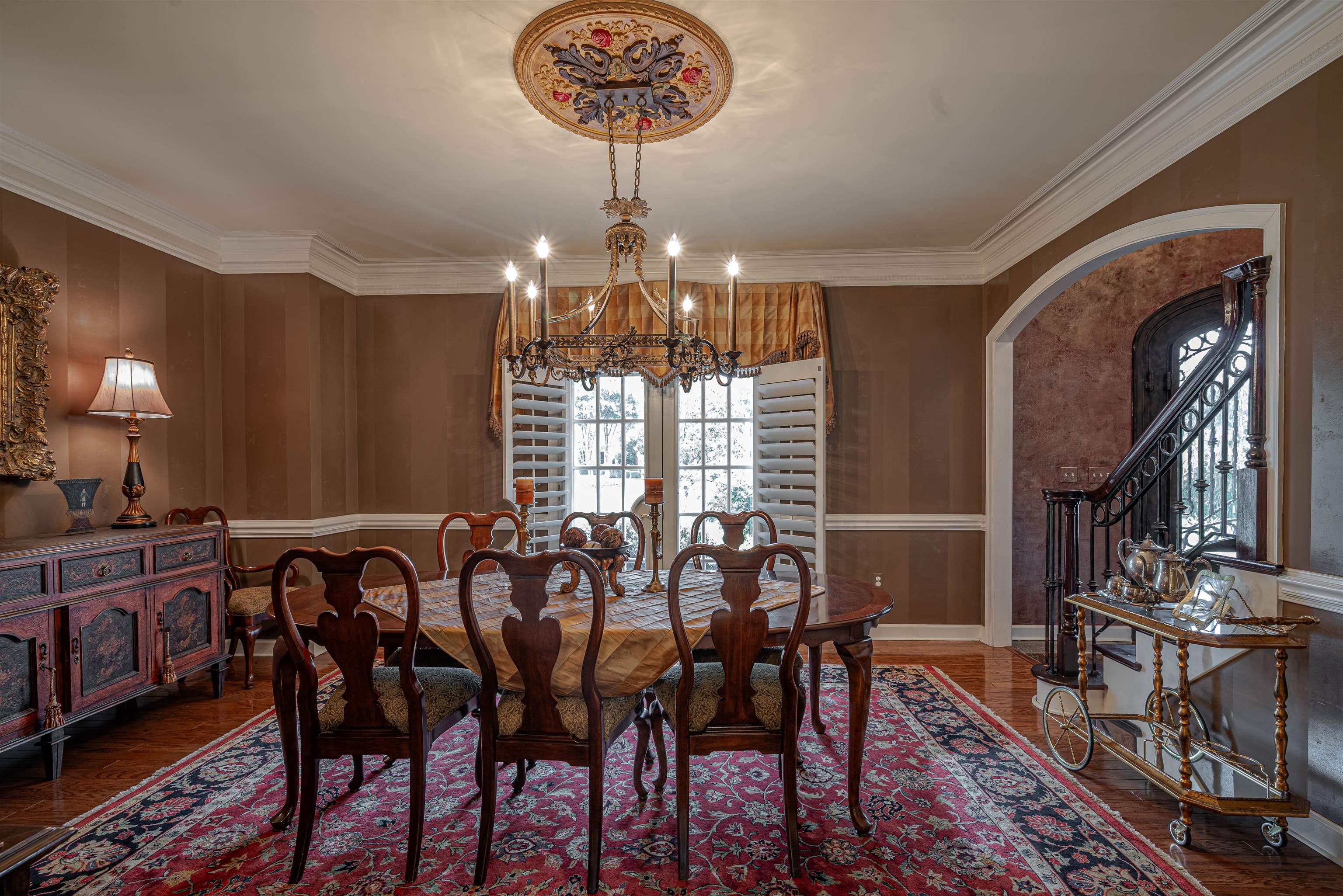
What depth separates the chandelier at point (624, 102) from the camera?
216 cm

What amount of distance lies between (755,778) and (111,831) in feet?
7.35

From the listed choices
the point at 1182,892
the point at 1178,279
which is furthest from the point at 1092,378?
the point at 1182,892

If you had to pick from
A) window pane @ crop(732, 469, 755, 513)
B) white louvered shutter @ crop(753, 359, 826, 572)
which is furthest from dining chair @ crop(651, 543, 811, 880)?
window pane @ crop(732, 469, 755, 513)

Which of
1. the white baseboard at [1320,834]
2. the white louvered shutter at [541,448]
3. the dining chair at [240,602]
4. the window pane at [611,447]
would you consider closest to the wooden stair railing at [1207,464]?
the white baseboard at [1320,834]

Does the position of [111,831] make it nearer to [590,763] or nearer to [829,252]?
[590,763]

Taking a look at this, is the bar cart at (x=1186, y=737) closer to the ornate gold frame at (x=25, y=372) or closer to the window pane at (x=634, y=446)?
the window pane at (x=634, y=446)

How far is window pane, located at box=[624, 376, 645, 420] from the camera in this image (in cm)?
471

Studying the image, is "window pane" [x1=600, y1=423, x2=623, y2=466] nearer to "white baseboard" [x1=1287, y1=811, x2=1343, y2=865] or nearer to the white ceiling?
the white ceiling

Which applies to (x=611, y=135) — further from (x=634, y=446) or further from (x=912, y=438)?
(x=912, y=438)

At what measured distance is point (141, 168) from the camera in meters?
3.19

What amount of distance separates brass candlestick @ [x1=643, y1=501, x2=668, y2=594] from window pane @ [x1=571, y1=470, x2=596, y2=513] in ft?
6.63

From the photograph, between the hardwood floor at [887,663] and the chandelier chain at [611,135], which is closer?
the hardwood floor at [887,663]

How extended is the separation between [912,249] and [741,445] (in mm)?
1780

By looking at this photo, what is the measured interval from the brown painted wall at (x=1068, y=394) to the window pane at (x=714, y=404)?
2058 millimetres
